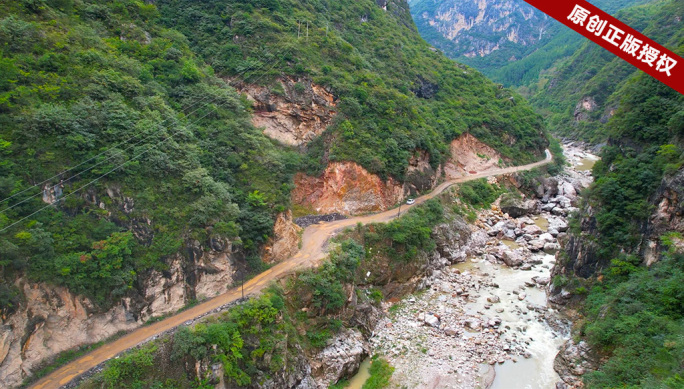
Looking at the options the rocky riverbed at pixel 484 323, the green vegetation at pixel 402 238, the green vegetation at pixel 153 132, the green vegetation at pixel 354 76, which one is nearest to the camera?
the green vegetation at pixel 153 132

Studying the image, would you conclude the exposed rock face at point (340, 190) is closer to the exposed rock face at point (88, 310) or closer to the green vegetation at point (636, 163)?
the exposed rock face at point (88, 310)

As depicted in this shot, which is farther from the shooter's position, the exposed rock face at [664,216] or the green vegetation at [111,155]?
the exposed rock face at [664,216]

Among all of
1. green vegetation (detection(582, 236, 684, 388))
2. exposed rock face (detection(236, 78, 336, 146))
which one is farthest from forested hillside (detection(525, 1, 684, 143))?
exposed rock face (detection(236, 78, 336, 146))

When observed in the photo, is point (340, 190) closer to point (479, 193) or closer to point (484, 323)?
point (484, 323)

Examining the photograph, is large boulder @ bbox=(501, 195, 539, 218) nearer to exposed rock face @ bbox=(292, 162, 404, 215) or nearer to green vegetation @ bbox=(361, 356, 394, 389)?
exposed rock face @ bbox=(292, 162, 404, 215)

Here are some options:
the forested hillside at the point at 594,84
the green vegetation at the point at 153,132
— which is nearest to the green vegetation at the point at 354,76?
the green vegetation at the point at 153,132

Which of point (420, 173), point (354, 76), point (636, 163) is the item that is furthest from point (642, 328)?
point (354, 76)
